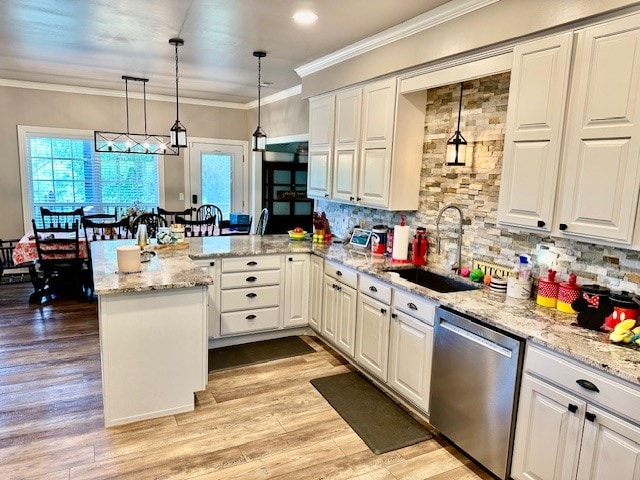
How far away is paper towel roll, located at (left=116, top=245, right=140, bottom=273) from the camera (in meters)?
2.96

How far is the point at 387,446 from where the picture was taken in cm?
270

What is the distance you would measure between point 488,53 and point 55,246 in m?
4.91

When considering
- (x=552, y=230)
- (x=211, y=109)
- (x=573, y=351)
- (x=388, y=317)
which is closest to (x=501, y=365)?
(x=573, y=351)

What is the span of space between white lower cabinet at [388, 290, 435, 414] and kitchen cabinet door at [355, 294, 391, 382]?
0.07m

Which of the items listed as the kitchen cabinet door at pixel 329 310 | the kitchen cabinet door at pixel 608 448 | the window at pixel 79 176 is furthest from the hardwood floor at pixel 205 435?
the window at pixel 79 176

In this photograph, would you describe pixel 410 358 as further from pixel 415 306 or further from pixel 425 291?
pixel 425 291

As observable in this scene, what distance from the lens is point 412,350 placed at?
2.95 m

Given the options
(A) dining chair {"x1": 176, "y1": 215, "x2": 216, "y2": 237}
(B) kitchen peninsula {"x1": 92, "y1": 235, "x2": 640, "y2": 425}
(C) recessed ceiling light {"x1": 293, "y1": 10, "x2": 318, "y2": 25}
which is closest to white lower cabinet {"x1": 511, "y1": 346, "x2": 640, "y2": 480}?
(B) kitchen peninsula {"x1": 92, "y1": 235, "x2": 640, "y2": 425}

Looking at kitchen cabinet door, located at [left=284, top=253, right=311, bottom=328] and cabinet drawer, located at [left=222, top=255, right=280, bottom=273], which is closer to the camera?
cabinet drawer, located at [left=222, top=255, right=280, bottom=273]

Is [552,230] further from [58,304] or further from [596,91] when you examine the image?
[58,304]

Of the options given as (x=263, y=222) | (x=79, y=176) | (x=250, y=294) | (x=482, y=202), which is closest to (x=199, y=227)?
(x=263, y=222)

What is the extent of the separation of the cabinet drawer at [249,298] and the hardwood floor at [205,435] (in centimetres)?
→ 60

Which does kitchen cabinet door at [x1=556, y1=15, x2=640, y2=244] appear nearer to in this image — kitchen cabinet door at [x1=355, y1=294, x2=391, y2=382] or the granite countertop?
the granite countertop

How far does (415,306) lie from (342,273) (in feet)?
3.19
